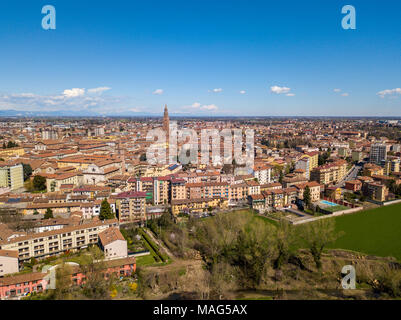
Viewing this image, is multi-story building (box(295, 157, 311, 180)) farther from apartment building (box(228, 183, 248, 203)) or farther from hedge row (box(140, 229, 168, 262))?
hedge row (box(140, 229, 168, 262))

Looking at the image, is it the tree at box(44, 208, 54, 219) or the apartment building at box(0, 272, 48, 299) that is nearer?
the apartment building at box(0, 272, 48, 299)

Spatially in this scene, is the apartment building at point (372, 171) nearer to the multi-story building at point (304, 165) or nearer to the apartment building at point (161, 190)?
the multi-story building at point (304, 165)

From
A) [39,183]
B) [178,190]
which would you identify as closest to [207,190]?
[178,190]

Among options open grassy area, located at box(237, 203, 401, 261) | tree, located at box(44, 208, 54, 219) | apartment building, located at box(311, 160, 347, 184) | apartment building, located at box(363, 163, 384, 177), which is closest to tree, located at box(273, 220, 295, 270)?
open grassy area, located at box(237, 203, 401, 261)

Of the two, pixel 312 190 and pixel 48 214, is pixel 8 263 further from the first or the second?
pixel 312 190

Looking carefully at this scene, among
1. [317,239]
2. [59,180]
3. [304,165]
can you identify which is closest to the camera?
[317,239]

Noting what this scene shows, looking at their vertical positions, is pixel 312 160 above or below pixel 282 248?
above

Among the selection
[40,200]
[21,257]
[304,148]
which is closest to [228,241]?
[21,257]
